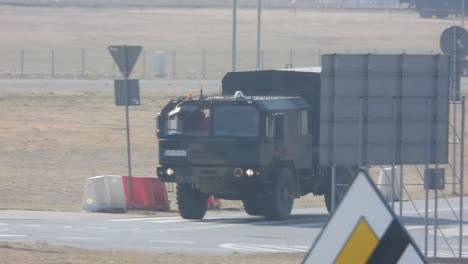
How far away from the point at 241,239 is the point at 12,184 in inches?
402

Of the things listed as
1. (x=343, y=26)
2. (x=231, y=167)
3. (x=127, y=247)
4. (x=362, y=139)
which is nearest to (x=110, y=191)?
(x=231, y=167)

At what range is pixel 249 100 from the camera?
23188 mm

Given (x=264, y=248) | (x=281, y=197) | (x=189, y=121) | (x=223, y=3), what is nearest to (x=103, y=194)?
(x=189, y=121)

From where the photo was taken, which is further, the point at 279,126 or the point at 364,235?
the point at 279,126

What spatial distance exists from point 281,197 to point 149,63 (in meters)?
55.1

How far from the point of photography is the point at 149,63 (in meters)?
78.2

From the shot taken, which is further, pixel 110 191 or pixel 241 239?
pixel 110 191

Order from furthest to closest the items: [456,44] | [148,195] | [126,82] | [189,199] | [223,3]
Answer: [223,3] → [148,195] → [126,82] → [189,199] → [456,44]

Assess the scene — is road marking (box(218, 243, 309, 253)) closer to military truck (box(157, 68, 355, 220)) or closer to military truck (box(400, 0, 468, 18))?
military truck (box(157, 68, 355, 220))

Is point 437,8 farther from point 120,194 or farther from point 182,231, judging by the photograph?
point 182,231

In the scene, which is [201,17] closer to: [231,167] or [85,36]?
[85,36]

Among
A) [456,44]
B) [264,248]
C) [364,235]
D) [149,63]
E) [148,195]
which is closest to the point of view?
[364,235]

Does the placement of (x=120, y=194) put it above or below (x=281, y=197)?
below

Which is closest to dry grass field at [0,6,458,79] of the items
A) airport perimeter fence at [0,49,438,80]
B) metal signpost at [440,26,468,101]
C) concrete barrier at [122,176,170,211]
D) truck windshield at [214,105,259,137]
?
airport perimeter fence at [0,49,438,80]
